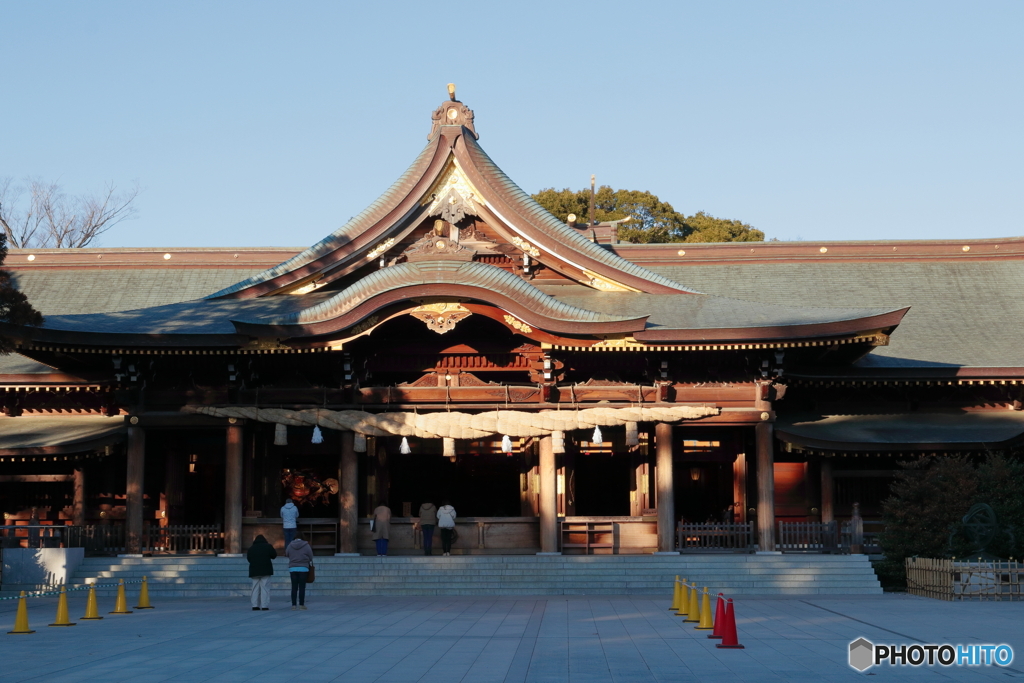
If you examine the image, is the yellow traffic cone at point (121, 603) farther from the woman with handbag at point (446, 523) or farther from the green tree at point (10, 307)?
the woman with handbag at point (446, 523)

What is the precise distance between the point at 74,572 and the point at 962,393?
2010cm

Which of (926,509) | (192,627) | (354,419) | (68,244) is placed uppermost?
(68,244)

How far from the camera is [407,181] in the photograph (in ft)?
85.6

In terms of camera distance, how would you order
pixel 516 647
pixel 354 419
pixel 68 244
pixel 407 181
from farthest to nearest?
pixel 68 244
pixel 407 181
pixel 354 419
pixel 516 647

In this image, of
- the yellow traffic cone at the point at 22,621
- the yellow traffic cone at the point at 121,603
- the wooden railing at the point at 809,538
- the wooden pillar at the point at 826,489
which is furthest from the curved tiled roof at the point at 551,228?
the yellow traffic cone at the point at 22,621

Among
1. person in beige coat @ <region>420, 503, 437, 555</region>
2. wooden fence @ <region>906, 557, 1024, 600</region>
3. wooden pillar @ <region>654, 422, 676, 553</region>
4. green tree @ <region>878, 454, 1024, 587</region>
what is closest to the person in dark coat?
person in beige coat @ <region>420, 503, 437, 555</region>

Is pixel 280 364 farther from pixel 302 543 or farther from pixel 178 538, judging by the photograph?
pixel 302 543

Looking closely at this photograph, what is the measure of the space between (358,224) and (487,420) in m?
5.50

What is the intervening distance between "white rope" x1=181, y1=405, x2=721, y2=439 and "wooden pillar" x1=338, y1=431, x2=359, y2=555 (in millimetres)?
571

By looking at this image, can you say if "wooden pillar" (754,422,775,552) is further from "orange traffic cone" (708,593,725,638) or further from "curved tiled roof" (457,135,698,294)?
"orange traffic cone" (708,593,725,638)

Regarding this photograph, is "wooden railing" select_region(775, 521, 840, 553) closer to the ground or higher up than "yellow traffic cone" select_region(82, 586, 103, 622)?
higher up

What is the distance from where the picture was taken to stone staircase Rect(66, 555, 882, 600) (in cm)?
2248

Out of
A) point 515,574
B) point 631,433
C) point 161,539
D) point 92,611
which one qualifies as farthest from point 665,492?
point 92,611

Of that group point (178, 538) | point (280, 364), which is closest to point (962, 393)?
point (280, 364)
